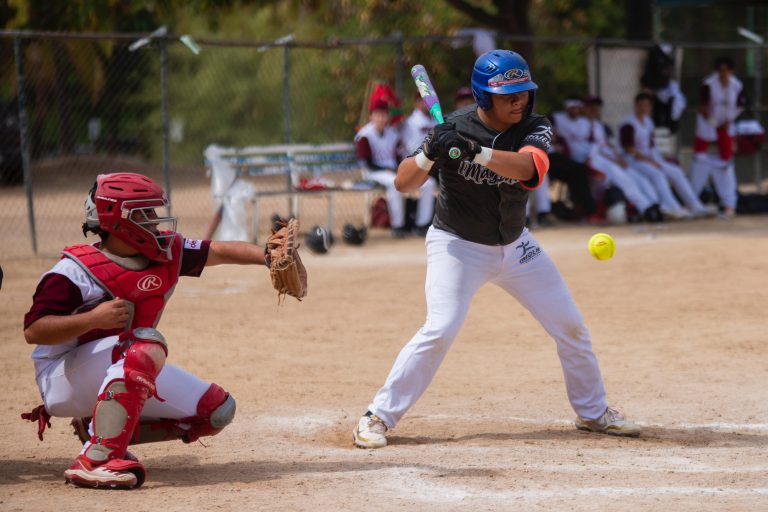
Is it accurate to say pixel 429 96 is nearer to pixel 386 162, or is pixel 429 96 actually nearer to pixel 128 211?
pixel 128 211

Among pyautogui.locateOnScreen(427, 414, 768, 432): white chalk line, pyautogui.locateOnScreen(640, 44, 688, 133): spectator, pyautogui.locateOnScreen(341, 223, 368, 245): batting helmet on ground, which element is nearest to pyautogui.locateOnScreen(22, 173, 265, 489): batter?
pyautogui.locateOnScreen(427, 414, 768, 432): white chalk line

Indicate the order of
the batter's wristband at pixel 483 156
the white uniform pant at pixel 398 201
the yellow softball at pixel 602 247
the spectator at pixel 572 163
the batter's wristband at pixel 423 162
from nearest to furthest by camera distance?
the batter's wristband at pixel 483 156 → the batter's wristband at pixel 423 162 → the yellow softball at pixel 602 247 → the white uniform pant at pixel 398 201 → the spectator at pixel 572 163

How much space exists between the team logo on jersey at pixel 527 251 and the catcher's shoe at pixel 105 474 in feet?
6.77

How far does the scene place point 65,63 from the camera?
23609 millimetres

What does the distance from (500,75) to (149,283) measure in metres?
1.85

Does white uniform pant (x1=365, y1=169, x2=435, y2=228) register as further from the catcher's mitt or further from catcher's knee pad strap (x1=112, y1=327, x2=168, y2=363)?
catcher's knee pad strap (x1=112, y1=327, x2=168, y2=363)

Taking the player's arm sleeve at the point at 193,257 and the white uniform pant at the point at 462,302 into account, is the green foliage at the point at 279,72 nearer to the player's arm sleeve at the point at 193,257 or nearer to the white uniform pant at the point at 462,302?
the white uniform pant at the point at 462,302

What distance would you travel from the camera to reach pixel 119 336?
4.54 m

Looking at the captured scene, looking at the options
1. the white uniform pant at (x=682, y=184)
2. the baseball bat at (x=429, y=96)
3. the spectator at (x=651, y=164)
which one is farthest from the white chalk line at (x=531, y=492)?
the white uniform pant at (x=682, y=184)

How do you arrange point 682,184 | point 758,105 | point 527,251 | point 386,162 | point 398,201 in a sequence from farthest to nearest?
1. point 758,105
2. point 682,184
3. point 386,162
4. point 398,201
5. point 527,251

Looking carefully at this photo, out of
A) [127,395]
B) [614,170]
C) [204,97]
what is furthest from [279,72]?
[127,395]

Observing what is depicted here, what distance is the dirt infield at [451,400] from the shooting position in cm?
450

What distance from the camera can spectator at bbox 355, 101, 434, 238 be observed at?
44.3 ft

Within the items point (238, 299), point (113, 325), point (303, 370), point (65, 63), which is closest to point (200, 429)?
point (113, 325)
